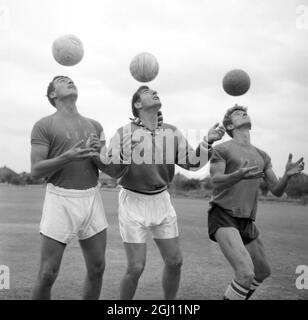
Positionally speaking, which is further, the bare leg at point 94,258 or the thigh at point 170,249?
the thigh at point 170,249

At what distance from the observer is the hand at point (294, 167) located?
5929 millimetres

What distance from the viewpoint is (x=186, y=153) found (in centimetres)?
591

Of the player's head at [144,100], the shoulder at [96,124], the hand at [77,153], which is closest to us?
the hand at [77,153]

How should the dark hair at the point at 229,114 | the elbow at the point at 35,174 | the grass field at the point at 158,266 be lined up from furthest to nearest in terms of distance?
the grass field at the point at 158,266, the dark hair at the point at 229,114, the elbow at the point at 35,174

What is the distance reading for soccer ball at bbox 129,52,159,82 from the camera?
6.43 meters

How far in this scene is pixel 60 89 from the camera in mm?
5641

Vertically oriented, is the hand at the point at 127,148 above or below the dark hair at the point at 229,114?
below

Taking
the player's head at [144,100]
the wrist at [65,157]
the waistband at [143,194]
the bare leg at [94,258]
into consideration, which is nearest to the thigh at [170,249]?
the waistband at [143,194]

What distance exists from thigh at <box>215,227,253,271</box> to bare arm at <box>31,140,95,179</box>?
164 cm

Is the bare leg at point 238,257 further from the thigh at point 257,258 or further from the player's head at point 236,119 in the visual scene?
the player's head at point 236,119

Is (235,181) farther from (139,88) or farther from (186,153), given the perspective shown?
(139,88)

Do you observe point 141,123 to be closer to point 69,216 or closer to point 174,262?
point 69,216

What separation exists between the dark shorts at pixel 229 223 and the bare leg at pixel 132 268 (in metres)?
0.87
